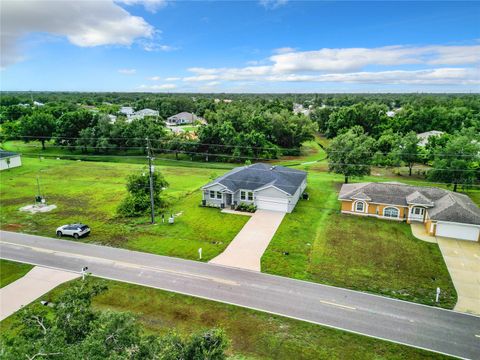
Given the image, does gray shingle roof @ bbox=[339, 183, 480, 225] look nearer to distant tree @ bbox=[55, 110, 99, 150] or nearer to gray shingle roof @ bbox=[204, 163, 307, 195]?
gray shingle roof @ bbox=[204, 163, 307, 195]

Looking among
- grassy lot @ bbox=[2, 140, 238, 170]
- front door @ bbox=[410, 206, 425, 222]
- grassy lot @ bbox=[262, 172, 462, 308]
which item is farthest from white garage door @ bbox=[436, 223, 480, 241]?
grassy lot @ bbox=[2, 140, 238, 170]

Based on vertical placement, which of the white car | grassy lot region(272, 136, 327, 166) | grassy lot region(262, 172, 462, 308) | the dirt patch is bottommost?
grassy lot region(262, 172, 462, 308)

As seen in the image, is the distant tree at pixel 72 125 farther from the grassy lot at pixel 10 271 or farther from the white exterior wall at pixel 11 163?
the grassy lot at pixel 10 271

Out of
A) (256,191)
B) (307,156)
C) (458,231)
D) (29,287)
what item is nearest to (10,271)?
(29,287)

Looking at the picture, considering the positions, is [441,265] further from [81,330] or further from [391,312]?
[81,330]

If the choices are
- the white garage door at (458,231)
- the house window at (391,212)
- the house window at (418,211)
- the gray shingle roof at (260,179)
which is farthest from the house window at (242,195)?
the white garage door at (458,231)

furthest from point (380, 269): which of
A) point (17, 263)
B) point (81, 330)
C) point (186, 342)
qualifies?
point (17, 263)

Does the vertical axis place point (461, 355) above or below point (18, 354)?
below
